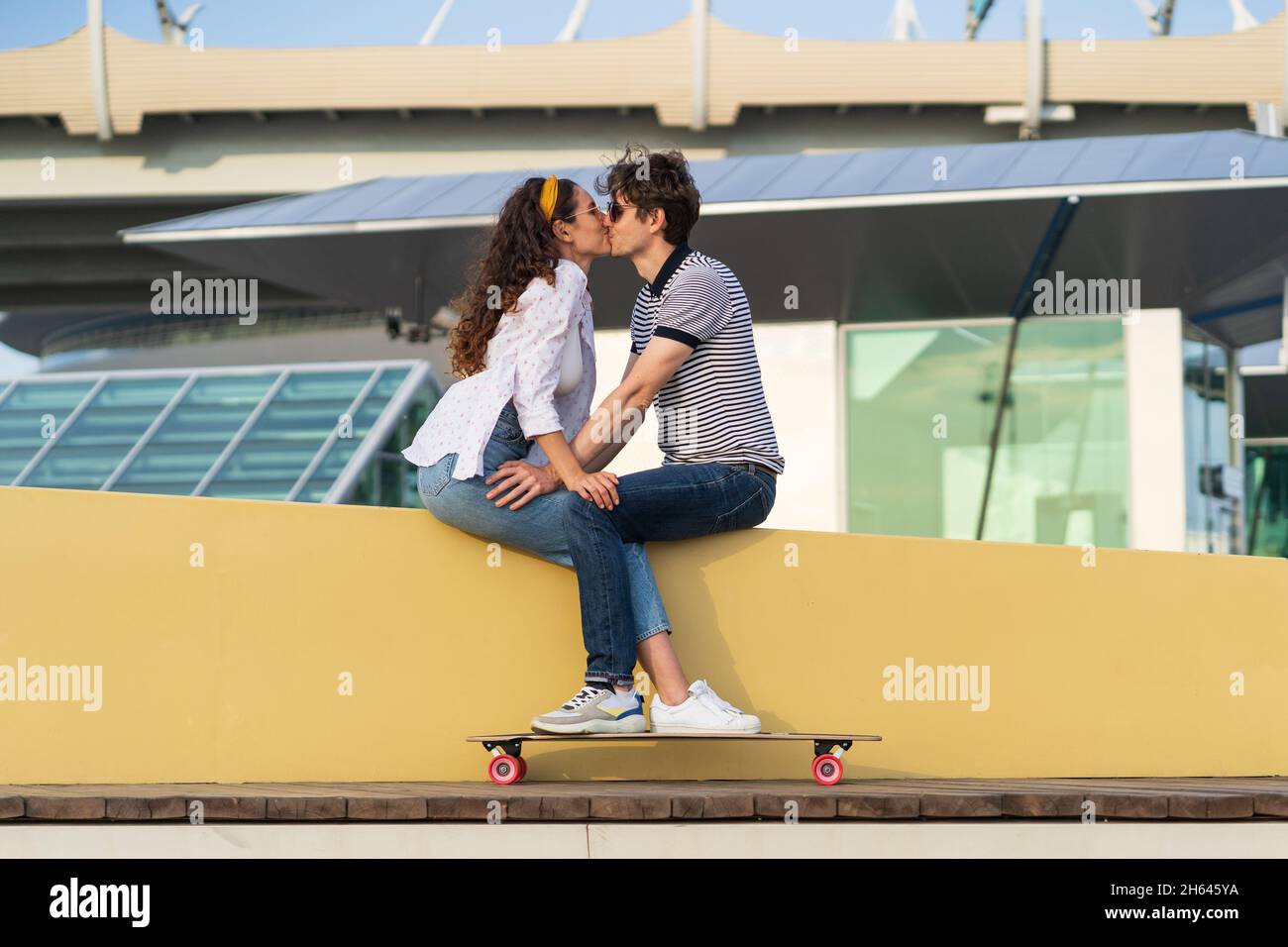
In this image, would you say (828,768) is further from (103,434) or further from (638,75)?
(638,75)

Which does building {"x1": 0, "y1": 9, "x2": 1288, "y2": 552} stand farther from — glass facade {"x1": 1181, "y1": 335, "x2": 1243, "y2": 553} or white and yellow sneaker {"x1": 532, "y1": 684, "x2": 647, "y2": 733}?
white and yellow sneaker {"x1": 532, "y1": 684, "x2": 647, "y2": 733}

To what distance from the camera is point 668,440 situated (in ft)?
14.4

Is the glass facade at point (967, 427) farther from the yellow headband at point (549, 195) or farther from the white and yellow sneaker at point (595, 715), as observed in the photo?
the white and yellow sneaker at point (595, 715)

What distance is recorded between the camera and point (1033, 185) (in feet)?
39.1

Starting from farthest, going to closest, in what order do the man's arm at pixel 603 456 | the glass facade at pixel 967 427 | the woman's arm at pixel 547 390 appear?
the glass facade at pixel 967 427 → the man's arm at pixel 603 456 → the woman's arm at pixel 547 390

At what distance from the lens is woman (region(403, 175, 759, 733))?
4.05 m

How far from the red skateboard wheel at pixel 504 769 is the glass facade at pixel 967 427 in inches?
415

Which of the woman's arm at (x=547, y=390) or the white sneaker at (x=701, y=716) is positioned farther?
the woman's arm at (x=547, y=390)

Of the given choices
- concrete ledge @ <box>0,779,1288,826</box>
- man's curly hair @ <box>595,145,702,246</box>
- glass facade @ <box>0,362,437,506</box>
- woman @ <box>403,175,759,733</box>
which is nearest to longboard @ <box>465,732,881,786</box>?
woman @ <box>403,175,759,733</box>

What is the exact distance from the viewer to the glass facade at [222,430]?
13844mm

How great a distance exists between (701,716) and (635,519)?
606 mm

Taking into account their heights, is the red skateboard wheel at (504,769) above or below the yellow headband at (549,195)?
below

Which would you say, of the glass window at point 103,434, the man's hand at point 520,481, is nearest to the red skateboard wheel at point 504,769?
the man's hand at point 520,481

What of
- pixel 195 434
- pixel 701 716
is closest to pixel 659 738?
pixel 701 716
